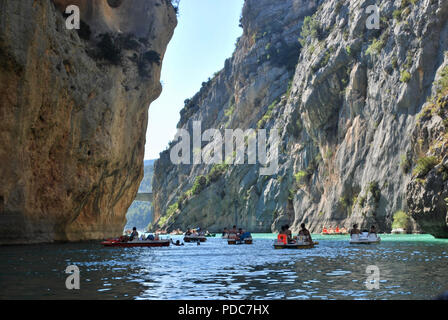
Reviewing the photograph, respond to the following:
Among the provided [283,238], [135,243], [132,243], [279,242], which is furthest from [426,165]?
[132,243]

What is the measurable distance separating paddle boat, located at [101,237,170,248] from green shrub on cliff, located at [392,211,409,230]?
27.1 meters

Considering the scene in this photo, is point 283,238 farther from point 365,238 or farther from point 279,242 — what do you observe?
point 365,238

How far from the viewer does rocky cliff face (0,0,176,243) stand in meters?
33.2

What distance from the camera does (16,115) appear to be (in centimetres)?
3309

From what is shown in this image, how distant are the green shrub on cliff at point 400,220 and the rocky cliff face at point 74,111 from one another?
3024cm

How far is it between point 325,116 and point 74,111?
5120 cm

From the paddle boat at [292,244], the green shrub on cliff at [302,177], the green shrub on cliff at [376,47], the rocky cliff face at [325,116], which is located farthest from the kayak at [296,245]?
the green shrub on cliff at [302,177]

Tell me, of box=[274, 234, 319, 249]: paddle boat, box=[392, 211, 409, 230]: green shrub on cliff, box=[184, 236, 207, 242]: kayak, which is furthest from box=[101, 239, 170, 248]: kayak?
box=[392, 211, 409, 230]: green shrub on cliff

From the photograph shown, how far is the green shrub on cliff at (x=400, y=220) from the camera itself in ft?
188

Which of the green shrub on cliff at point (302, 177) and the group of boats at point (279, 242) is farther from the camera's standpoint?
the green shrub on cliff at point (302, 177)

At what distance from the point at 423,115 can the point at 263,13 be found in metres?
88.9

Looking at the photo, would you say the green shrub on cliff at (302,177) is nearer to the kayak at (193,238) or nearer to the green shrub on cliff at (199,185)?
the kayak at (193,238)
